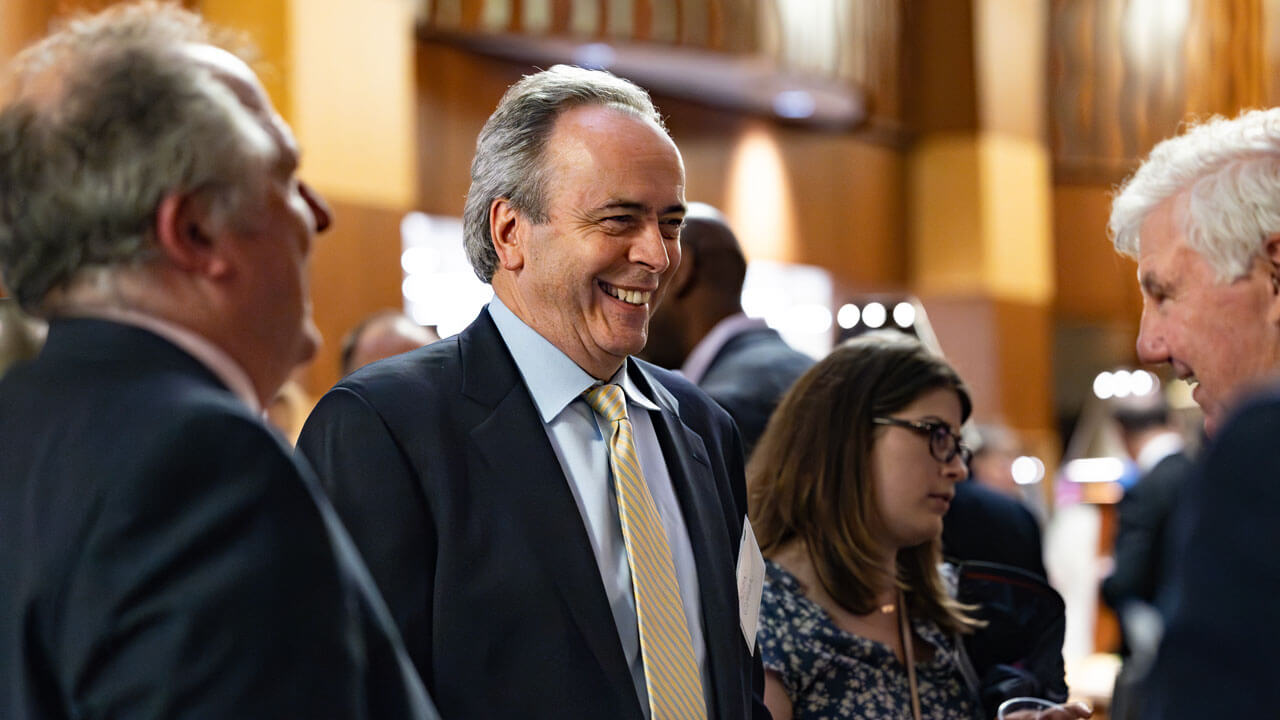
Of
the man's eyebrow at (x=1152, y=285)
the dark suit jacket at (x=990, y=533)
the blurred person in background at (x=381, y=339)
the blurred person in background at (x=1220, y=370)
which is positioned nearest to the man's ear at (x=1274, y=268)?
the blurred person in background at (x=1220, y=370)

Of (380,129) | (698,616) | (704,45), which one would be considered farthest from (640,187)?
(704,45)

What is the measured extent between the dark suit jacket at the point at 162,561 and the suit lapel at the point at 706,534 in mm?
823

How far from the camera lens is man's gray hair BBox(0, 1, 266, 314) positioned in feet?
3.45

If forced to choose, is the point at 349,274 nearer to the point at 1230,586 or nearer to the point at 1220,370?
the point at 1220,370

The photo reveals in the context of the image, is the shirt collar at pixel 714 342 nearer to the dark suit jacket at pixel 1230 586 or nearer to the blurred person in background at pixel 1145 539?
the blurred person in background at pixel 1145 539

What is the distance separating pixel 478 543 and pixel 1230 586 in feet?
3.12

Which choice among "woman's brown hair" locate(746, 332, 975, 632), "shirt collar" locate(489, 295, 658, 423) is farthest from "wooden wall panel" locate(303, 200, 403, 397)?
"shirt collar" locate(489, 295, 658, 423)

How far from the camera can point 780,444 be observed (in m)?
2.54

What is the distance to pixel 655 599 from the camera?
1738mm

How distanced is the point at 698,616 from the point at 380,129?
5.24 m

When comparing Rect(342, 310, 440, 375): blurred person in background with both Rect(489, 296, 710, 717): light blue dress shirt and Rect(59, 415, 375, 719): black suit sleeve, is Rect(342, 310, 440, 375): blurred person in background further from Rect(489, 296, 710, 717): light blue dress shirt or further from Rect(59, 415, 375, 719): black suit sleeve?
Rect(59, 415, 375, 719): black suit sleeve

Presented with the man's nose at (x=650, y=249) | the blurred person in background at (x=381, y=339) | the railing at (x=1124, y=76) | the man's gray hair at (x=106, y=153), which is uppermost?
the railing at (x=1124, y=76)

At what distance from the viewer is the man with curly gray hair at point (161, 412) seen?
0.95 meters

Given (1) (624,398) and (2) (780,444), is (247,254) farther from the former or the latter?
(2) (780,444)
